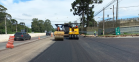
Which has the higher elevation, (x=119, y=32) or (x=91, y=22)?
(x=91, y=22)

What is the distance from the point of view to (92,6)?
5072 cm

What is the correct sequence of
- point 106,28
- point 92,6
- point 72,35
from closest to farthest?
1. point 72,35
2. point 106,28
3. point 92,6

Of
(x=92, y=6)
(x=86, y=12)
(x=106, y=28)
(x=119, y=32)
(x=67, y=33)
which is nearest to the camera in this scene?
(x=67, y=33)

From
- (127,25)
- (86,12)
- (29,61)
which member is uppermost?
(86,12)

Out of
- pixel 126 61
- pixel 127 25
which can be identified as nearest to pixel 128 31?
pixel 127 25

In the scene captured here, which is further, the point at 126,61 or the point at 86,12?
the point at 86,12

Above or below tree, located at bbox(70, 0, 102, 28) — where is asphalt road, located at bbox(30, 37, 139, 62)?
below

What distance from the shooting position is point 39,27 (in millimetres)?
120438

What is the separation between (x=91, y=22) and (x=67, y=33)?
34.7m

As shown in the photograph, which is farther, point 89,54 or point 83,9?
point 83,9

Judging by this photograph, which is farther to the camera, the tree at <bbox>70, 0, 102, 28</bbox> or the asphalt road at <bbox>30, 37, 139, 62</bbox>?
the tree at <bbox>70, 0, 102, 28</bbox>

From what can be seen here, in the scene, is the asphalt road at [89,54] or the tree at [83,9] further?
the tree at [83,9]

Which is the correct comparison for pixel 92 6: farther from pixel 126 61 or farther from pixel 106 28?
pixel 126 61

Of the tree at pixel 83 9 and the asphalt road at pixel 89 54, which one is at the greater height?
the tree at pixel 83 9
